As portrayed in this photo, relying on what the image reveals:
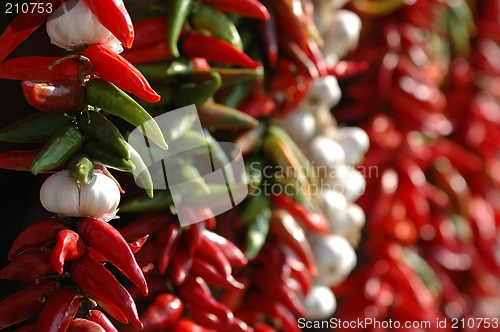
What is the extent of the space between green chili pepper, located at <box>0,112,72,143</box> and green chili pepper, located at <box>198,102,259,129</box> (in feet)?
0.97

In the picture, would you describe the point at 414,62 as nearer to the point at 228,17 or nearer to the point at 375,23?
the point at 375,23

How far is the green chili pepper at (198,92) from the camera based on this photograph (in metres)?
1.10

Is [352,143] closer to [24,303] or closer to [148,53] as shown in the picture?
[148,53]

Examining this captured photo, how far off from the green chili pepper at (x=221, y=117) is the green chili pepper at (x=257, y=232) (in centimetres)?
21

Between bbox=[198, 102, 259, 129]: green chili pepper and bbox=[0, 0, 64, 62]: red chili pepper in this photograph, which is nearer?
bbox=[0, 0, 64, 62]: red chili pepper

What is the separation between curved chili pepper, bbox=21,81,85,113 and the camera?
850 millimetres

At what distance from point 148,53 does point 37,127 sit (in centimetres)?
27

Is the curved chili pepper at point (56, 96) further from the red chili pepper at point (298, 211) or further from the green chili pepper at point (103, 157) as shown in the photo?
the red chili pepper at point (298, 211)

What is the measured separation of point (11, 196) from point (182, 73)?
330 mm

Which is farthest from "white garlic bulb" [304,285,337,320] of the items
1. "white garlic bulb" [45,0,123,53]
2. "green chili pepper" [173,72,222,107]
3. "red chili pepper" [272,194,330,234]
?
"white garlic bulb" [45,0,123,53]

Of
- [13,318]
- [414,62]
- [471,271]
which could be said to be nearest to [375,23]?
[414,62]

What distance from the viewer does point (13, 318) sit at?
2.85 ft

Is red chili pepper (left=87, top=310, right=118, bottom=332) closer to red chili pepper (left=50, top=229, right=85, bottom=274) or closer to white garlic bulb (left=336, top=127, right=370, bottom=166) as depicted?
red chili pepper (left=50, top=229, right=85, bottom=274)

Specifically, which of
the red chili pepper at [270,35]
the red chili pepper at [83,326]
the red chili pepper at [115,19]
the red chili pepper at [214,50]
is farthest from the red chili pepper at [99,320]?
the red chili pepper at [270,35]
